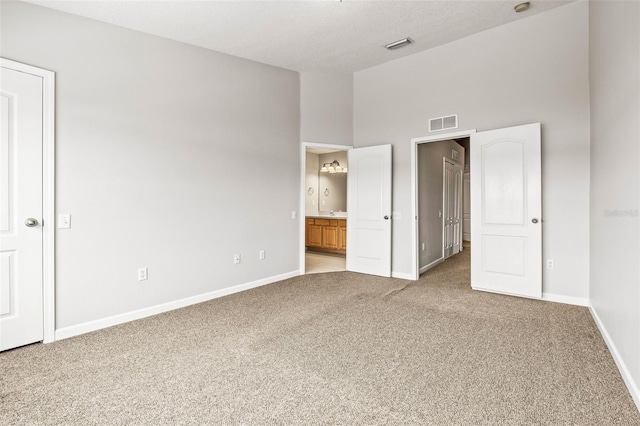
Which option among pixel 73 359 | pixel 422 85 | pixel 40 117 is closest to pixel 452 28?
pixel 422 85

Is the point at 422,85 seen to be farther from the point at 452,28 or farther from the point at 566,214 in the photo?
the point at 566,214

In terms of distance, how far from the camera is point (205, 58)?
3.80 meters

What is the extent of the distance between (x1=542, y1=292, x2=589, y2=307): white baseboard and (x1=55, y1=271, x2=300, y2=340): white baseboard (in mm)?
3436

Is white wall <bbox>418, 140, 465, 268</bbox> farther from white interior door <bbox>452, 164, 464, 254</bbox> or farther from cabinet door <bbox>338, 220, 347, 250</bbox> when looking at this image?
cabinet door <bbox>338, 220, 347, 250</bbox>

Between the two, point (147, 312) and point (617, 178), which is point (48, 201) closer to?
point (147, 312)

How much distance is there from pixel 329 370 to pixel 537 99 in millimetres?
3756

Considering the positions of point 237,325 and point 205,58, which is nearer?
point 237,325

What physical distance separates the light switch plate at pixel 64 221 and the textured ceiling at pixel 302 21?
1808 mm

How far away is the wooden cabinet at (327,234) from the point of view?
6.95 meters

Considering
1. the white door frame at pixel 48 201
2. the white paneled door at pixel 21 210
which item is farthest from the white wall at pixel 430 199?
the white paneled door at pixel 21 210

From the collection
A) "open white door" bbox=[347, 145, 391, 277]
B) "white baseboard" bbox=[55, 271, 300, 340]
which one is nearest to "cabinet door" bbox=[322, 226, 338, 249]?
"open white door" bbox=[347, 145, 391, 277]

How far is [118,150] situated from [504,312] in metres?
4.22

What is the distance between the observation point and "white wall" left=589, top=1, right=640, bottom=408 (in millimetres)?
1856

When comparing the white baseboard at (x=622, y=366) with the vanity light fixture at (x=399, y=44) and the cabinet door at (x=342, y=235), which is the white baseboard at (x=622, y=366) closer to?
the vanity light fixture at (x=399, y=44)
